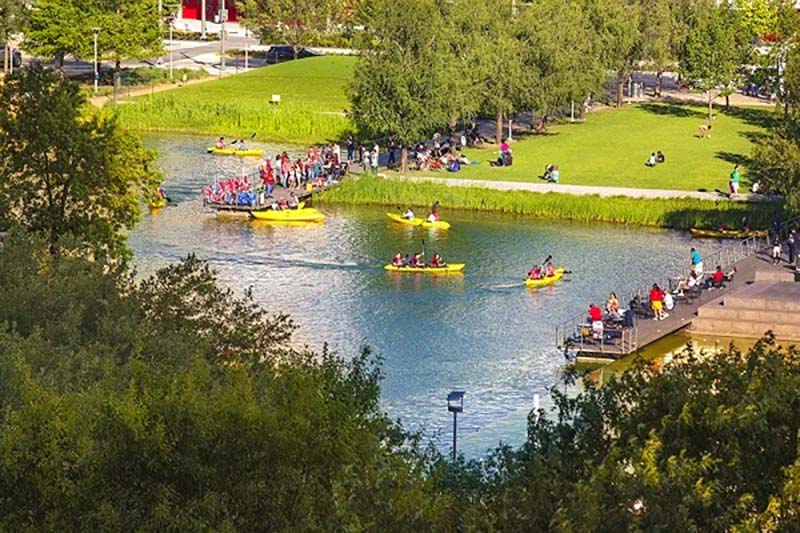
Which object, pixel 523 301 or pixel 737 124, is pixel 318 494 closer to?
pixel 523 301

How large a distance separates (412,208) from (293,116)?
75.8 feet

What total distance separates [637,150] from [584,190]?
14.3 metres

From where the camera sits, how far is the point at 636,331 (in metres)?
47.1

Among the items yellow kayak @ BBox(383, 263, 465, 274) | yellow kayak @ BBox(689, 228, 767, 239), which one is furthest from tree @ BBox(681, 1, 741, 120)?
yellow kayak @ BBox(383, 263, 465, 274)

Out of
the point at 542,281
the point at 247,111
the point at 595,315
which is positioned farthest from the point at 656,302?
the point at 247,111

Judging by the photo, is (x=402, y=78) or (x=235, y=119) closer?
(x=402, y=78)

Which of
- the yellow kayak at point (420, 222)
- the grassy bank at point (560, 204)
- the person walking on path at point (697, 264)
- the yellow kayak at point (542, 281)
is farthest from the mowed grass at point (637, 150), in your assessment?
the yellow kayak at point (542, 281)

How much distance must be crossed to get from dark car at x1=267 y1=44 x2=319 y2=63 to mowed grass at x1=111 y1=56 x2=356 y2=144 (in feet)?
50.3

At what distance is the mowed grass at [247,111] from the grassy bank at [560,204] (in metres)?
17.5

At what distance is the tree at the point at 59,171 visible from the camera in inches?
1719

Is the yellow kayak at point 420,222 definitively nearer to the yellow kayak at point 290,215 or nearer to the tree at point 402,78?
the yellow kayak at point 290,215

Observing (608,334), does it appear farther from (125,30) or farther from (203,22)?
(203,22)

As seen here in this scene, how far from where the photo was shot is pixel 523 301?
52469mm

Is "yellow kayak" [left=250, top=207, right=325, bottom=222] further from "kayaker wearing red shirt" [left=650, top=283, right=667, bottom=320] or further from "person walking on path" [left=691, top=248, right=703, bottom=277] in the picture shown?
"kayaker wearing red shirt" [left=650, top=283, right=667, bottom=320]
